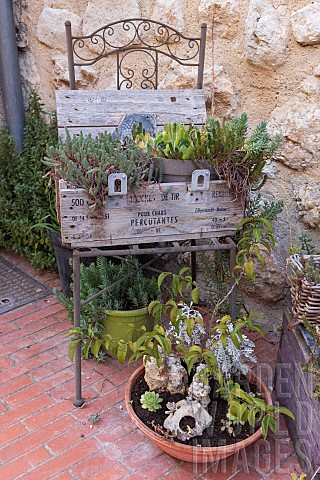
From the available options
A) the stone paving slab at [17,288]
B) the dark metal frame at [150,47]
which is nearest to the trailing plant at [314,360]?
the dark metal frame at [150,47]

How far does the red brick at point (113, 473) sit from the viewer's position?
6.88 ft

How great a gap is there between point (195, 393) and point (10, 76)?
243 cm

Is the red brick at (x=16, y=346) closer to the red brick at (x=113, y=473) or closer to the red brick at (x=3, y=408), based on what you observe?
the red brick at (x=3, y=408)

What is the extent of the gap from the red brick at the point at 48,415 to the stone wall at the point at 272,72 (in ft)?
4.28

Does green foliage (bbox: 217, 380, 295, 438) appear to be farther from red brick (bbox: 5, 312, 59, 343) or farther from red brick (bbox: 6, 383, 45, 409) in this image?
red brick (bbox: 5, 312, 59, 343)

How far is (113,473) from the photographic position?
6.95 feet

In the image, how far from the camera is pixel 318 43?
2.45 metres

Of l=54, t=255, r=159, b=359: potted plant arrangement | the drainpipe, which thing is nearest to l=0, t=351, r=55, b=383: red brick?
l=54, t=255, r=159, b=359: potted plant arrangement

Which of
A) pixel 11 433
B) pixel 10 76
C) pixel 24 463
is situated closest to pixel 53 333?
pixel 11 433

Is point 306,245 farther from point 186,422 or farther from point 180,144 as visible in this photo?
point 186,422

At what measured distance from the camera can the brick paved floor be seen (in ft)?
6.99

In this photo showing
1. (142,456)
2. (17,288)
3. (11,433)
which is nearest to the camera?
(142,456)

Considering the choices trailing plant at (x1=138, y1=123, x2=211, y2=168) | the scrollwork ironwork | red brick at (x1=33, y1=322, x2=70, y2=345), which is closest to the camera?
trailing plant at (x1=138, y1=123, x2=211, y2=168)

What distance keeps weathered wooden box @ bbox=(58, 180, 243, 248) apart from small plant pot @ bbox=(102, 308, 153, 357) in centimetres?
66
